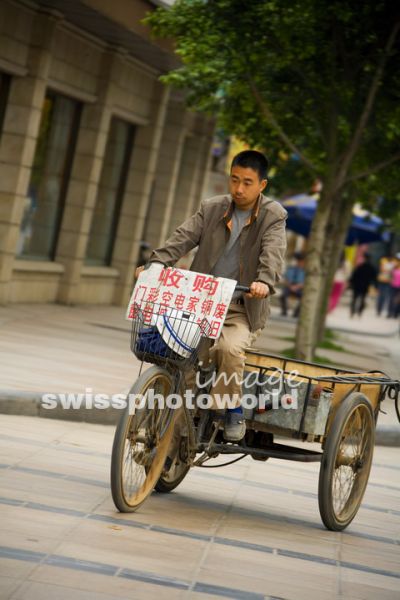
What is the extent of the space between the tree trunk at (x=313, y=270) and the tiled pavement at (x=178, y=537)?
25.6 feet

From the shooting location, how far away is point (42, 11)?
1781 centimetres

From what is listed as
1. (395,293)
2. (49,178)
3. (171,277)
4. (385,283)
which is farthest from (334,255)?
(385,283)

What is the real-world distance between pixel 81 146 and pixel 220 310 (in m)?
14.3

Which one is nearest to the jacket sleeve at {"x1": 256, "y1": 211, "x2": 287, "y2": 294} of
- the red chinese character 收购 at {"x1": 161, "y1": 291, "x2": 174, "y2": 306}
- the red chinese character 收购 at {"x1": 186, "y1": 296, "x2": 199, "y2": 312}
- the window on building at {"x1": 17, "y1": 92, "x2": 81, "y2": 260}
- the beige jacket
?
the beige jacket

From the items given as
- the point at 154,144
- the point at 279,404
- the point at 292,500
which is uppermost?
the point at 154,144

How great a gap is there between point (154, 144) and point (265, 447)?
16.3 m

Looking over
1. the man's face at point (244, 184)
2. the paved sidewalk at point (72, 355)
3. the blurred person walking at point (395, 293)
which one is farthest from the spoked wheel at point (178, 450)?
the blurred person walking at point (395, 293)

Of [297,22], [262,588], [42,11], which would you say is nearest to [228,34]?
[297,22]

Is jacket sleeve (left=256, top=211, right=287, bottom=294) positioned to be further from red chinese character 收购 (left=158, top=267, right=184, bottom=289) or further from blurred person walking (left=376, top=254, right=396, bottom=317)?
blurred person walking (left=376, top=254, right=396, bottom=317)

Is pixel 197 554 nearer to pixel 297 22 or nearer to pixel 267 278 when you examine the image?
pixel 267 278

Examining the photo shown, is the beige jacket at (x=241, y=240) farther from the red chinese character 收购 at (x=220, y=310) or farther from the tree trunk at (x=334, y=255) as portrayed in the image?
the tree trunk at (x=334, y=255)

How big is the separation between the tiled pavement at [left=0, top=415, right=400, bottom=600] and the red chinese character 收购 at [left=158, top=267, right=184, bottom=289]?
1188mm

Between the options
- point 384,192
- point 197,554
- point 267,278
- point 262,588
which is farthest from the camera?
point 384,192

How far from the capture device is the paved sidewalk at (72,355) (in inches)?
426
